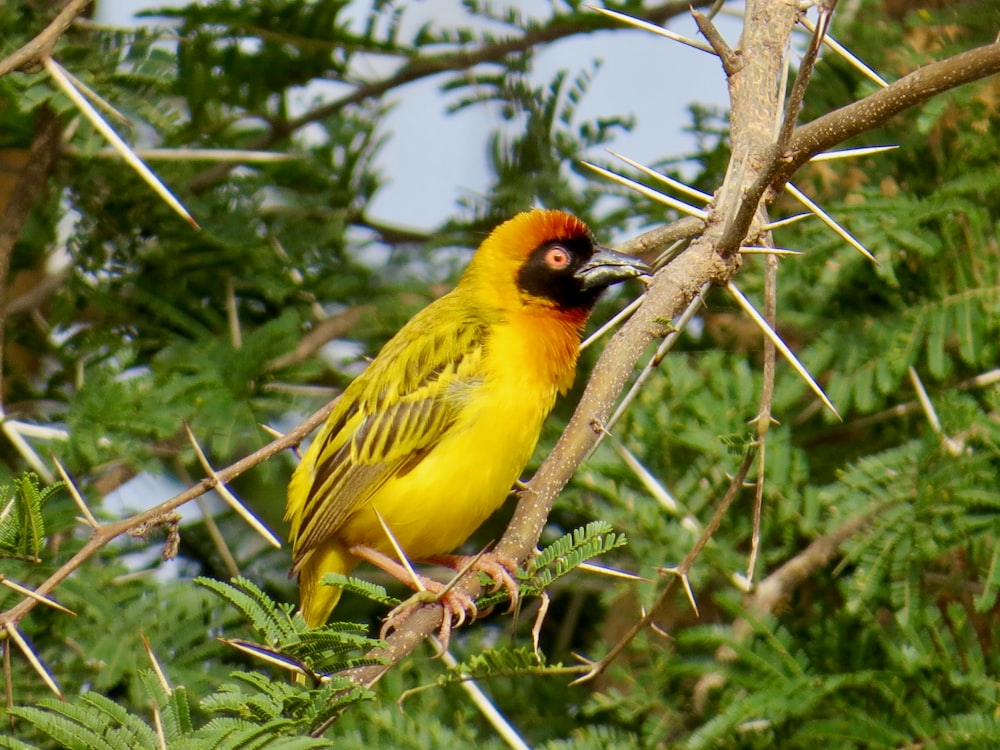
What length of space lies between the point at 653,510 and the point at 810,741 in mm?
872

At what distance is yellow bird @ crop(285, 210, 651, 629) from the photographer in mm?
4141

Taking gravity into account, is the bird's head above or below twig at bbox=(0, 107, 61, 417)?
below

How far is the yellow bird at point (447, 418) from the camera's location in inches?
163

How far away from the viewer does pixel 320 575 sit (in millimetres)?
4434

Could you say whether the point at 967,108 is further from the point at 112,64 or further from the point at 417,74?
the point at 112,64

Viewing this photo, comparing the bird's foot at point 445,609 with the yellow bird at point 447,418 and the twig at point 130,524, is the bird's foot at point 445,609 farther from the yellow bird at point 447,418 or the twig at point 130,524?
the yellow bird at point 447,418

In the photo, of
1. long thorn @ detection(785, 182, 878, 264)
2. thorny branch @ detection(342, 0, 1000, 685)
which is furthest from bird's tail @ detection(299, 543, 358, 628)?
long thorn @ detection(785, 182, 878, 264)

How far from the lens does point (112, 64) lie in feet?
14.1

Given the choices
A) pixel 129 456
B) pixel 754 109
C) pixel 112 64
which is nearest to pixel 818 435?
pixel 754 109

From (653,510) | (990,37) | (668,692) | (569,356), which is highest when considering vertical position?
(990,37)

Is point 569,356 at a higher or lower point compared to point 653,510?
higher

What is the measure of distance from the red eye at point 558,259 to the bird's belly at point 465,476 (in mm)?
599

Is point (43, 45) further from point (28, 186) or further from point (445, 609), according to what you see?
point (445, 609)

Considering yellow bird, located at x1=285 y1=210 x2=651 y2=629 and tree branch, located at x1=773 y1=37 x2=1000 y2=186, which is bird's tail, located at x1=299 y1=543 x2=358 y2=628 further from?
tree branch, located at x1=773 y1=37 x2=1000 y2=186
